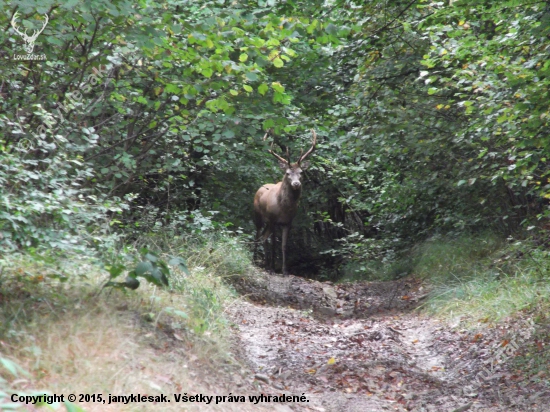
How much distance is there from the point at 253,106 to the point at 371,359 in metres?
3.26

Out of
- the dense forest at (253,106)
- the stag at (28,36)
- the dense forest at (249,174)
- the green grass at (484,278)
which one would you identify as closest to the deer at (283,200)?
the dense forest at (253,106)

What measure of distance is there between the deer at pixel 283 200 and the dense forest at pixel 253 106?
0.50m

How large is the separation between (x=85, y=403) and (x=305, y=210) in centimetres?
1541

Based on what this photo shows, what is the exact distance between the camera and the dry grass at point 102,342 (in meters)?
3.77

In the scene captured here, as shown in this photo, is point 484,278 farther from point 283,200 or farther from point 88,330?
point 88,330

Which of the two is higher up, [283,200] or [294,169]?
[294,169]

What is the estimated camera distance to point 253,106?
759cm

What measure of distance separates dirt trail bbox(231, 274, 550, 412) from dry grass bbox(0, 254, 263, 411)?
74cm

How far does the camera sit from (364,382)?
19.5ft

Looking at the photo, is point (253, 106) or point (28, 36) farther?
point (253, 106)

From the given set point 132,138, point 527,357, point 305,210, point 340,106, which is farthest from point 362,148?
point 305,210

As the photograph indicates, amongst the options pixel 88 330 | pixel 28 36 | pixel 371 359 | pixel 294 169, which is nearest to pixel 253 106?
pixel 28 36

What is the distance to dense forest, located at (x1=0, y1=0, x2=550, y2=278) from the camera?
5691 mm

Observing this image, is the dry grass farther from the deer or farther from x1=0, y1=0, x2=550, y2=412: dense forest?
the deer
